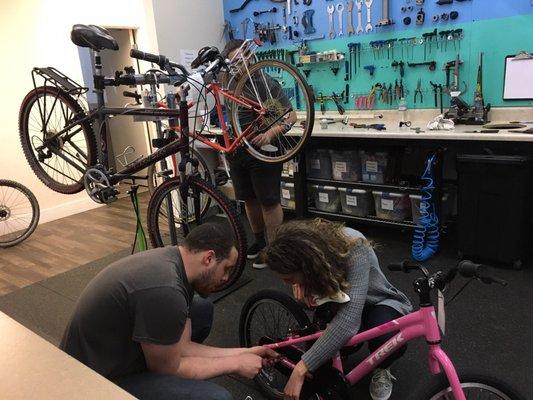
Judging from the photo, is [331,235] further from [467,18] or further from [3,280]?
[3,280]

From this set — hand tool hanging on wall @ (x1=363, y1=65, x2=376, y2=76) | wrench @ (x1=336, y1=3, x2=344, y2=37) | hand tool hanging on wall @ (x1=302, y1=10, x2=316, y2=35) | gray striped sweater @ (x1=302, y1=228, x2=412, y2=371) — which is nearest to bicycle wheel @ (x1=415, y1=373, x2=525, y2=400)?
gray striped sweater @ (x1=302, y1=228, x2=412, y2=371)

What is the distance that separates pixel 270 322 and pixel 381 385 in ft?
1.79

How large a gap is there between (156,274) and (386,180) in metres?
2.43

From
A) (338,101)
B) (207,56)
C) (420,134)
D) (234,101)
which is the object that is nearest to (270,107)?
(234,101)

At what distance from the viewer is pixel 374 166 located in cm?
336

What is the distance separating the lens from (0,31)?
4137 millimetres

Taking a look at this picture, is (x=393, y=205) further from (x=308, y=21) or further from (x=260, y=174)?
(x=308, y=21)

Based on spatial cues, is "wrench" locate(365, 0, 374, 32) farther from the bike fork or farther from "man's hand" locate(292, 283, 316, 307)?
the bike fork

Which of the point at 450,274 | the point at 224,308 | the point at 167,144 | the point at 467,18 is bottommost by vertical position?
the point at 224,308

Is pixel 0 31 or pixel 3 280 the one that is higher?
pixel 0 31

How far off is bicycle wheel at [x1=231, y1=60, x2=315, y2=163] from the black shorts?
0.25 meters

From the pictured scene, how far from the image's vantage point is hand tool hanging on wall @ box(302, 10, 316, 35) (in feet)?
12.8

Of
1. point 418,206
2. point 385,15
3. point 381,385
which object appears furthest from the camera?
point 385,15

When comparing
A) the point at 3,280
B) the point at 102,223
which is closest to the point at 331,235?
the point at 3,280
